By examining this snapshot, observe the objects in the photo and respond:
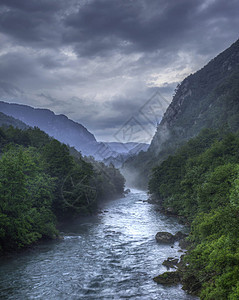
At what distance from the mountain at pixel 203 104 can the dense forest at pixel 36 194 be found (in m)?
76.3

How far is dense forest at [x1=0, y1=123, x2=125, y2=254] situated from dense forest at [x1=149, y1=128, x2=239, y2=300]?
19100 millimetres

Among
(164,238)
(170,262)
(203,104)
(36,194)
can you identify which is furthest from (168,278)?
(203,104)

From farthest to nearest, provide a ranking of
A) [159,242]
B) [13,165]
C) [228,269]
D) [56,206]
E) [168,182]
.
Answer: [168,182], [56,206], [159,242], [13,165], [228,269]

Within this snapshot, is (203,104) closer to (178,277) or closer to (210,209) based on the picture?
(210,209)

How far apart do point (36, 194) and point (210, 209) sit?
81.6 ft

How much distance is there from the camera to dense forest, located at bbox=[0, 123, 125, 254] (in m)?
28.4

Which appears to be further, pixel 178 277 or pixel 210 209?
pixel 210 209

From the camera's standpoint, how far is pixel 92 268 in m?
24.8

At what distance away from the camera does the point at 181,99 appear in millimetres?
197375

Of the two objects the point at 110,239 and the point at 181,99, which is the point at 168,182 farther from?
the point at 181,99

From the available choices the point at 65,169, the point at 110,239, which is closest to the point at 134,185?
the point at 65,169

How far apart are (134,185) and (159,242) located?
492 ft

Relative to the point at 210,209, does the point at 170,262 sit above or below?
below

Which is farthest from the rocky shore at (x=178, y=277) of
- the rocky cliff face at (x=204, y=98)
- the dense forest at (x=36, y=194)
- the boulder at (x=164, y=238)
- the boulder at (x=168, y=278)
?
the rocky cliff face at (x=204, y=98)
